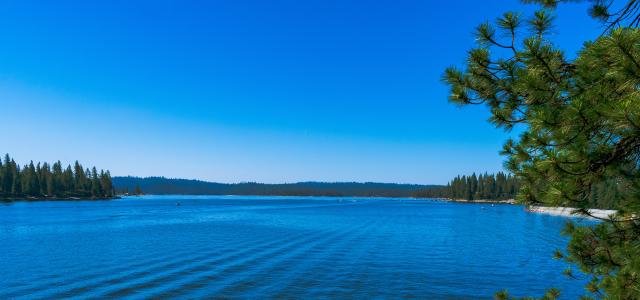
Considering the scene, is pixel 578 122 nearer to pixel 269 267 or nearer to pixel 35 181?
pixel 269 267

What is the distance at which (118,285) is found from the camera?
2625 cm

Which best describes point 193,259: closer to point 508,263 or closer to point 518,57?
point 508,263

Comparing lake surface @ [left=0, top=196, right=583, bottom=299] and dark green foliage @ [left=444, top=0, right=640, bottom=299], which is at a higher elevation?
dark green foliage @ [left=444, top=0, right=640, bottom=299]

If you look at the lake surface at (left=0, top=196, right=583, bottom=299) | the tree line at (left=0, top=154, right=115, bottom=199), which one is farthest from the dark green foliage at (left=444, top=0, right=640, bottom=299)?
the tree line at (left=0, top=154, right=115, bottom=199)

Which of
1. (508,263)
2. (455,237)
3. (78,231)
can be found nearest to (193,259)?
(508,263)

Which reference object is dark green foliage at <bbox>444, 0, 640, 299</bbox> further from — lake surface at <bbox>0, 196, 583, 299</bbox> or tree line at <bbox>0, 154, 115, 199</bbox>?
tree line at <bbox>0, 154, 115, 199</bbox>

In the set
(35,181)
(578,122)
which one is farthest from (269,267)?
(35,181)

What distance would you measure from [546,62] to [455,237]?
5693 centimetres

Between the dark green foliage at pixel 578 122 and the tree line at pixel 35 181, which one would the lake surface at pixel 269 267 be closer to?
the dark green foliage at pixel 578 122

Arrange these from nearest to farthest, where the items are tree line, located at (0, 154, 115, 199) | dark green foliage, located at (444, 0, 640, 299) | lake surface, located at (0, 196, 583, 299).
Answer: dark green foliage, located at (444, 0, 640, 299)
lake surface, located at (0, 196, 583, 299)
tree line, located at (0, 154, 115, 199)

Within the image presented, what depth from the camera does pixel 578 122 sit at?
4684 mm

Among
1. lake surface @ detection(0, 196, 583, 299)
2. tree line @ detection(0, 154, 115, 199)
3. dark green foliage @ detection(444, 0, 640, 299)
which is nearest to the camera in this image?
dark green foliage @ detection(444, 0, 640, 299)

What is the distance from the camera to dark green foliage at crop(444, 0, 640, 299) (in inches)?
170

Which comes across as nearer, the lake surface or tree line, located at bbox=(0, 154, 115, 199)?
the lake surface
